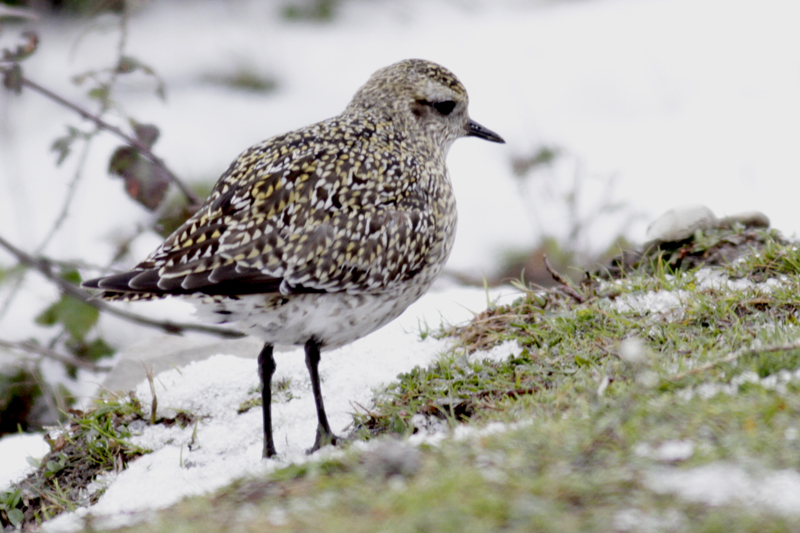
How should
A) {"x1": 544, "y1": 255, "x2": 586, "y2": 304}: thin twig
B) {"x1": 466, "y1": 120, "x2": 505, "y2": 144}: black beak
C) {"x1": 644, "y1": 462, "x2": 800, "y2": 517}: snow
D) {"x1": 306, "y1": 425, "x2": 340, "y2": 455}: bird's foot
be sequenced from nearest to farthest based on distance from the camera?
{"x1": 644, "y1": 462, "x2": 800, "y2": 517}: snow < {"x1": 306, "y1": 425, "x2": 340, "y2": 455}: bird's foot < {"x1": 544, "y1": 255, "x2": 586, "y2": 304}: thin twig < {"x1": 466, "y1": 120, "x2": 505, "y2": 144}: black beak

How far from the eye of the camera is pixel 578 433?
8.21ft

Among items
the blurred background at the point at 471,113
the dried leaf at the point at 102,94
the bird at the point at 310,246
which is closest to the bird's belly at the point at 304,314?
the bird at the point at 310,246

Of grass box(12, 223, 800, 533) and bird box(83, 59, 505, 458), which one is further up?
bird box(83, 59, 505, 458)

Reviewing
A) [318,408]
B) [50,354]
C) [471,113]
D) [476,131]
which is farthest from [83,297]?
[471,113]

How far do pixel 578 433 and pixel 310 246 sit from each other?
60.2 inches

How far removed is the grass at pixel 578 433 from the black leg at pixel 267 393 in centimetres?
39

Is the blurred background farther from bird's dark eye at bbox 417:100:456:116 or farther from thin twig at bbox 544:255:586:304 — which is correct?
bird's dark eye at bbox 417:100:456:116

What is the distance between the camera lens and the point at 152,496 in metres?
3.51

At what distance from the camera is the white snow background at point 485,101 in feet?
27.6

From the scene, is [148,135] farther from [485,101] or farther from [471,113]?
[485,101]

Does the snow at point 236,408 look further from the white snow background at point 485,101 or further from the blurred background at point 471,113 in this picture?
the blurred background at point 471,113

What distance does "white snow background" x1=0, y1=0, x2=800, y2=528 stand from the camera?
841 centimetres

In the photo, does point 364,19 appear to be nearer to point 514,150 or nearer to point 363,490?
point 514,150

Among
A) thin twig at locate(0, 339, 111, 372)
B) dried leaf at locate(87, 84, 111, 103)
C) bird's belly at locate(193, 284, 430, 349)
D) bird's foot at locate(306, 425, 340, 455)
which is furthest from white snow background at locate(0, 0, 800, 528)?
dried leaf at locate(87, 84, 111, 103)
